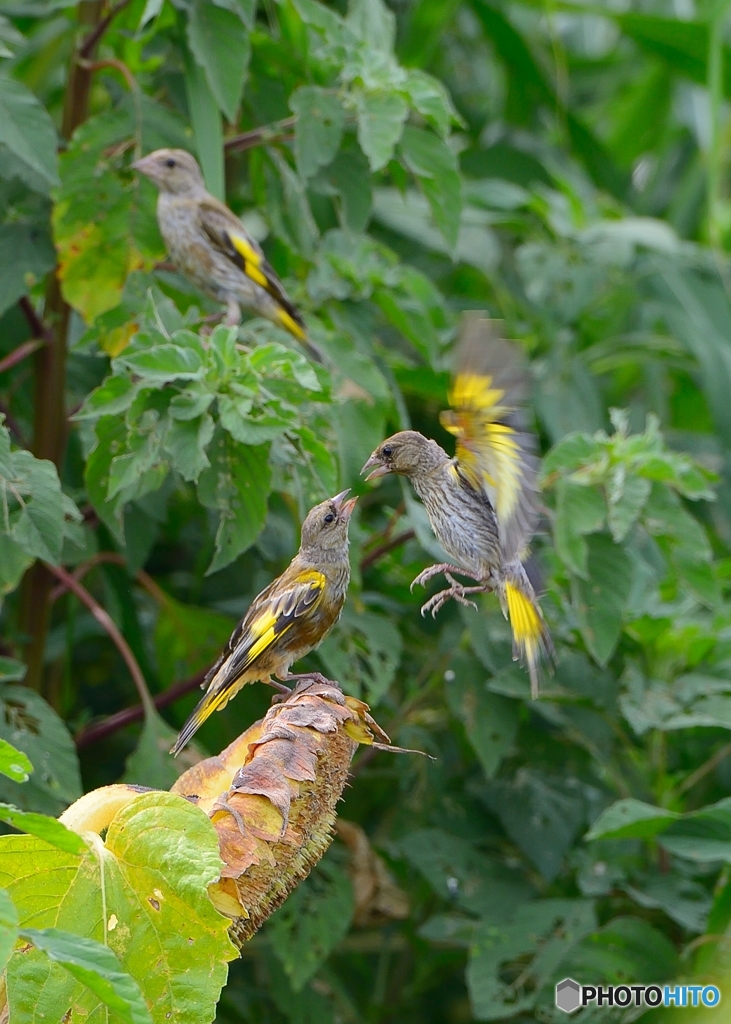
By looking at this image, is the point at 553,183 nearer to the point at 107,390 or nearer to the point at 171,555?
the point at 171,555

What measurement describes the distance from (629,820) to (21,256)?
2.12m

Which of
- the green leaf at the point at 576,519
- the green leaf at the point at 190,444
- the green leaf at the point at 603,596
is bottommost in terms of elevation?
the green leaf at the point at 603,596

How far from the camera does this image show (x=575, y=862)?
3.94 m

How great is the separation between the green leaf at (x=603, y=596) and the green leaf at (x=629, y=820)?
39 cm

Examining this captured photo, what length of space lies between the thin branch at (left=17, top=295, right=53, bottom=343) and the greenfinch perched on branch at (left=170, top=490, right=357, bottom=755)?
3.81 ft

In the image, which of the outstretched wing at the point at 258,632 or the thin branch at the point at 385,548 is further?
the thin branch at the point at 385,548

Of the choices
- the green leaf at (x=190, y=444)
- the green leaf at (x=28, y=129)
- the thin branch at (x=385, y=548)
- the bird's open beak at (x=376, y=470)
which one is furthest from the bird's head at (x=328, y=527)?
the green leaf at (x=28, y=129)

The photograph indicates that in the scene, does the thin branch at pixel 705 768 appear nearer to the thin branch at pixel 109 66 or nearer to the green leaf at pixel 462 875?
the green leaf at pixel 462 875

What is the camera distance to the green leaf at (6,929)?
1441mm

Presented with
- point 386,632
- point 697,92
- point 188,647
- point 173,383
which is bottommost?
point 188,647

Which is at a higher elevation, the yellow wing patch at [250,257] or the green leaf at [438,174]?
the green leaf at [438,174]

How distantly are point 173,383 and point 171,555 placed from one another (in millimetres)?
2207

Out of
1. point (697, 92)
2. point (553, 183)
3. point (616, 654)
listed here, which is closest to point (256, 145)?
point (616, 654)

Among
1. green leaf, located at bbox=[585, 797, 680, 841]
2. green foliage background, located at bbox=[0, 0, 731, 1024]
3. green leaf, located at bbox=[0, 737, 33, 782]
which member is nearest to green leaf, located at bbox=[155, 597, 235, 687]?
green foliage background, located at bbox=[0, 0, 731, 1024]
